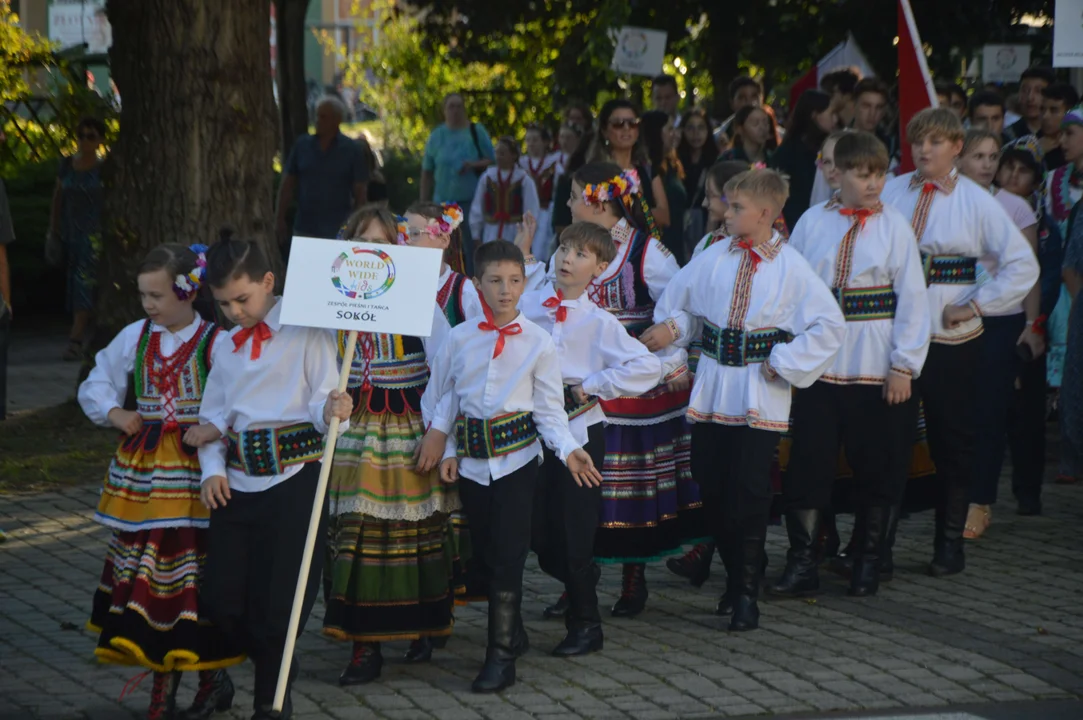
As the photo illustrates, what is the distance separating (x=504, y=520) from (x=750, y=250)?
153 cm

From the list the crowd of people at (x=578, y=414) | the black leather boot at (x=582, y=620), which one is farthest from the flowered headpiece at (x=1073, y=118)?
the black leather boot at (x=582, y=620)

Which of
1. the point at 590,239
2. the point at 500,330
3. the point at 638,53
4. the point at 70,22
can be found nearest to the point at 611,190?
the point at 590,239

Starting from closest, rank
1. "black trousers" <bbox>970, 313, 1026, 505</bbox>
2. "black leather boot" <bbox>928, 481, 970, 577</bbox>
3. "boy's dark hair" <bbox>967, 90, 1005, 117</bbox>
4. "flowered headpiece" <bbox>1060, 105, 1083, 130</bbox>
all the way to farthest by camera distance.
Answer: "black leather boot" <bbox>928, 481, 970, 577</bbox> → "black trousers" <bbox>970, 313, 1026, 505</bbox> → "flowered headpiece" <bbox>1060, 105, 1083, 130</bbox> → "boy's dark hair" <bbox>967, 90, 1005, 117</bbox>

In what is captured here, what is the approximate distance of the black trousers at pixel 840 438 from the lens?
6.60 meters

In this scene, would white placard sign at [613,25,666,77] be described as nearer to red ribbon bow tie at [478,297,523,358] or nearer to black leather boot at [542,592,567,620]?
black leather boot at [542,592,567,620]

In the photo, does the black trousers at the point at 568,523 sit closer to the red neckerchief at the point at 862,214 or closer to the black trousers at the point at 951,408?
the red neckerchief at the point at 862,214

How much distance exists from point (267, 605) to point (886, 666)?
226 centimetres

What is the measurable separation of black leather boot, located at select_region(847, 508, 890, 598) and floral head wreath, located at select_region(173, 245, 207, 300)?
3077 millimetres

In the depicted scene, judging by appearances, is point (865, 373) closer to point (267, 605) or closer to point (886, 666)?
point (886, 666)

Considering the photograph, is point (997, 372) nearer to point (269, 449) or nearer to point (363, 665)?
point (363, 665)

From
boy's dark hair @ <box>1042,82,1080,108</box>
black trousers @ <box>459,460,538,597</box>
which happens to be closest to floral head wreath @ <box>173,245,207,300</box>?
black trousers @ <box>459,460,538,597</box>

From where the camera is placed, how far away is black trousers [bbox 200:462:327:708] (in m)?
5.13

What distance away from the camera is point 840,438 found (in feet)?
22.1

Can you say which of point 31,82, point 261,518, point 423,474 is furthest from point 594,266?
point 31,82
